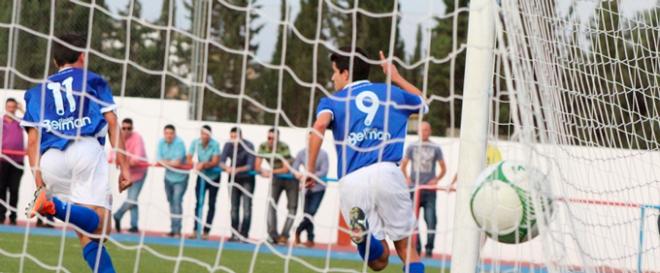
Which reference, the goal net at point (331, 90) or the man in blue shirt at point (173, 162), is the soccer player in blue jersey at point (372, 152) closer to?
the goal net at point (331, 90)

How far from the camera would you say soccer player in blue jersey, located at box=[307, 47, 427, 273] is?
6.57m

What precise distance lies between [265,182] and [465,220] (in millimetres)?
10466

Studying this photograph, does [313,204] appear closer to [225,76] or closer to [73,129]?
[225,76]

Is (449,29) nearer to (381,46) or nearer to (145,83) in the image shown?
(381,46)

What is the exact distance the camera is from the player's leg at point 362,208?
6527mm

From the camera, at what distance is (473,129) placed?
505 centimetres

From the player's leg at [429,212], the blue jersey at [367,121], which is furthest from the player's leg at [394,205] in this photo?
the player's leg at [429,212]

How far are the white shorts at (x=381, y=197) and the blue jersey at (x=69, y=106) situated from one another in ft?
4.67

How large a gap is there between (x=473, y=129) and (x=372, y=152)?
161 cm

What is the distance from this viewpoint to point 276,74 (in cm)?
1883

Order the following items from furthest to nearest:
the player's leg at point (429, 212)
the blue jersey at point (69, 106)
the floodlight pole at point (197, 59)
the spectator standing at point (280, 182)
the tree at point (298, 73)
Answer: the tree at point (298, 73) < the spectator standing at point (280, 182) < the player's leg at point (429, 212) < the floodlight pole at point (197, 59) < the blue jersey at point (69, 106)

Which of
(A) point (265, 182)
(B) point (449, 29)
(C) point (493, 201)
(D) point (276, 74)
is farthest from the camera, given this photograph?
(B) point (449, 29)

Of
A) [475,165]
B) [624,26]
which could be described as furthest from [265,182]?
[475,165]

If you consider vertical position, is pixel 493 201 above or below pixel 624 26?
below
